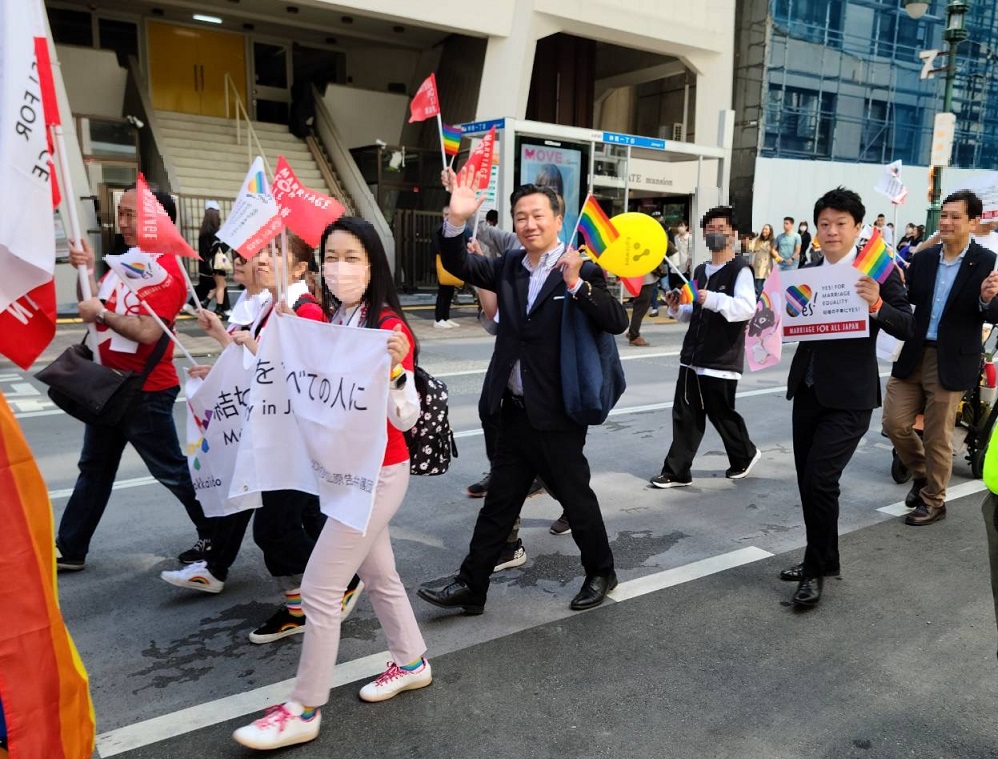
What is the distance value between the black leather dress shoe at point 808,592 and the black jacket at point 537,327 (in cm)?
144

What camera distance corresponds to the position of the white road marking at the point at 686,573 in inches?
169

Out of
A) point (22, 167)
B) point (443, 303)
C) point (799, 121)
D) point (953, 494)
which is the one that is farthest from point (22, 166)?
point (799, 121)

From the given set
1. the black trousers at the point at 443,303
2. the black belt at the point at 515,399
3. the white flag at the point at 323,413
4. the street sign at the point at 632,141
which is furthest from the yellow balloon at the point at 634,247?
the street sign at the point at 632,141

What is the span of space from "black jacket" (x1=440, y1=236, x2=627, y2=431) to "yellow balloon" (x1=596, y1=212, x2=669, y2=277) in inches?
3.7

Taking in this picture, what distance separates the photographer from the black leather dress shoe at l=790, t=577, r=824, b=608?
4094 mm

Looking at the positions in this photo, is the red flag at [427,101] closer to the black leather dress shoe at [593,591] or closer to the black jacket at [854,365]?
the black jacket at [854,365]

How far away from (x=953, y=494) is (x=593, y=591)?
350 centimetres

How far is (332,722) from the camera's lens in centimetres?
305

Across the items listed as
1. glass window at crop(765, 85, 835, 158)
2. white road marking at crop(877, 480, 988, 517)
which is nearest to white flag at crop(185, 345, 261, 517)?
white road marking at crop(877, 480, 988, 517)

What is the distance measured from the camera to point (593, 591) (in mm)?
4074

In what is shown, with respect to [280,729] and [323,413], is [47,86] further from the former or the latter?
[280,729]

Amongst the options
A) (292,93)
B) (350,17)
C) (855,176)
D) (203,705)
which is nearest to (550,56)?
(350,17)

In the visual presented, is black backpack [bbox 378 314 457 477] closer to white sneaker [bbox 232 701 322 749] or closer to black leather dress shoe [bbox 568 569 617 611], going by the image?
white sneaker [bbox 232 701 322 749]

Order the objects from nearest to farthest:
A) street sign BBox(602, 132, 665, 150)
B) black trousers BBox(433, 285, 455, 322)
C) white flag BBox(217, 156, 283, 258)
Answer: white flag BBox(217, 156, 283, 258), black trousers BBox(433, 285, 455, 322), street sign BBox(602, 132, 665, 150)
